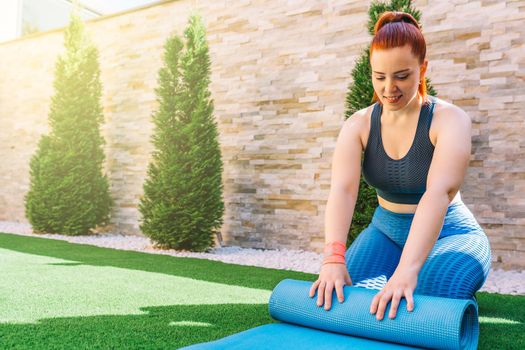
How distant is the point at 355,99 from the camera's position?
19.8 feet

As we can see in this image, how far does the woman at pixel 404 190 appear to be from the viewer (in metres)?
1.80

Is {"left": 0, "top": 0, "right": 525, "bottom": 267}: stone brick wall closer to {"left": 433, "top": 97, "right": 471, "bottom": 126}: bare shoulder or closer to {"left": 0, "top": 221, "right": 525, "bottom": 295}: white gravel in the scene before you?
{"left": 0, "top": 221, "right": 525, "bottom": 295}: white gravel

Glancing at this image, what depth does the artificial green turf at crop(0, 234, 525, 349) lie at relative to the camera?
8.91 ft

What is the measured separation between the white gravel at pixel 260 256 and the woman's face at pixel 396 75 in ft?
11.9

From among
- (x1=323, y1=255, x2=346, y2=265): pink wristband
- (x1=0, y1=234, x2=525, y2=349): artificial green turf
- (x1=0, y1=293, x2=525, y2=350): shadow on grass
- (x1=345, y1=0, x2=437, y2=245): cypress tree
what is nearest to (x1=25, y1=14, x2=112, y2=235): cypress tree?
(x1=0, y1=234, x2=525, y2=349): artificial green turf

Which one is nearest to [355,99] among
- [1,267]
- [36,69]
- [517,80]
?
[517,80]

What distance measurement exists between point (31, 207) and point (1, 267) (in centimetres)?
476

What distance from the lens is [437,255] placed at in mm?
1986

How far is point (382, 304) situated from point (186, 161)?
20.3 feet

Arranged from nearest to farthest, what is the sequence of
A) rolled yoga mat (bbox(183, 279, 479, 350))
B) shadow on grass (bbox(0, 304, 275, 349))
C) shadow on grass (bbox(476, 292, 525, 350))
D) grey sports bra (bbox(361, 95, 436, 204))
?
rolled yoga mat (bbox(183, 279, 479, 350)) < grey sports bra (bbox(361, 95, 436, 204)) < shadow on grass (bbox(0, 304, 275, 349)) < shadow on grass (bbox(476, 292, 525, 350))

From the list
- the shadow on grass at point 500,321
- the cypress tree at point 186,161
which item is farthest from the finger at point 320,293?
the cypress tree at point 186,161

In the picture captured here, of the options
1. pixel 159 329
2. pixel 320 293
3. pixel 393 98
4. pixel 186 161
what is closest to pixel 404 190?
pixel 393 98

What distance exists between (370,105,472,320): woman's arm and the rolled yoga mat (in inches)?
1.6

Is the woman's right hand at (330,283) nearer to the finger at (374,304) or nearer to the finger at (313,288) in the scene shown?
the finger at (313,288)
